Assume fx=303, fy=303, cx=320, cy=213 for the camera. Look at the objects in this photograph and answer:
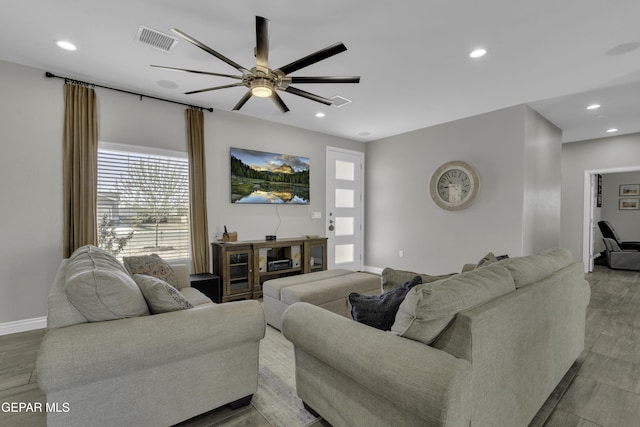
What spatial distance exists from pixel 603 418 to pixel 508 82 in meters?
3.22

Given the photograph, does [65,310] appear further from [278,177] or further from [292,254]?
[278,177]

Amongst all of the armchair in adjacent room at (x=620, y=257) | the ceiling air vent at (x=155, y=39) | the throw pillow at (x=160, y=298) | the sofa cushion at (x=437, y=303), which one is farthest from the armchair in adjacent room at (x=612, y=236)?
the ceiling air vent at (x=155, y=39)

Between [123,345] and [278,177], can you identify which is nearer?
[123,345]

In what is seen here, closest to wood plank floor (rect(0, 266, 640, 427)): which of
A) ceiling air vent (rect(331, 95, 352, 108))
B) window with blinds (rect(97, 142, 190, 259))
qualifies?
window with blinds (rect(97, 142, 190, 259))

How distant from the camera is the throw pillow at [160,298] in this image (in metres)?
1.73

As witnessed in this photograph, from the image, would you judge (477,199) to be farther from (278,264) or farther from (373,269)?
(278,264)

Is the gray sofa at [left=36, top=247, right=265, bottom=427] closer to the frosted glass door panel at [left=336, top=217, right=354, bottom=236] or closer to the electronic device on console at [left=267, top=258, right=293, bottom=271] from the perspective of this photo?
the electronic device on console at [left=267, top=258, right=293, bottom=271]

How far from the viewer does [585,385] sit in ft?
7.06

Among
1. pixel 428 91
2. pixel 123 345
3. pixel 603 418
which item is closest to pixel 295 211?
pixel 428 91

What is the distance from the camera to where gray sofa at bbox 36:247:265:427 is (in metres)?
1.39

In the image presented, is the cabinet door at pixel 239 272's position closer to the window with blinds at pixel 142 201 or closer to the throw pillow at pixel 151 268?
the window with blinds at pixel 142 201

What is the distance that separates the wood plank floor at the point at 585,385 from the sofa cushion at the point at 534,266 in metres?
0.84

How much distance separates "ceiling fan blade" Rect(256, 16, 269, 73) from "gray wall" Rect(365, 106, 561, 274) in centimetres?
368

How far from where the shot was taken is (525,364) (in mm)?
1580
